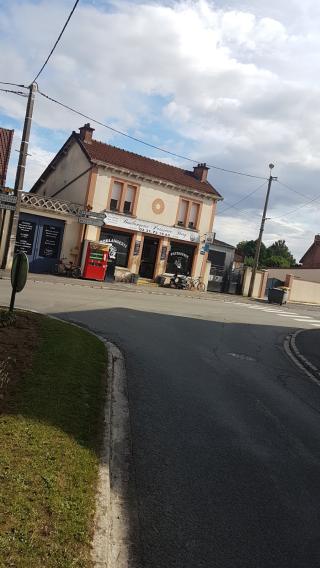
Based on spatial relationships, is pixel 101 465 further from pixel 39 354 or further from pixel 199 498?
pixel 39 354

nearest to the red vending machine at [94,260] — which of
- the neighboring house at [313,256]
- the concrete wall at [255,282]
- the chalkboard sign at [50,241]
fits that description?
the chalkboard sign at [50,241]

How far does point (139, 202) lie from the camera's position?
31344 mm

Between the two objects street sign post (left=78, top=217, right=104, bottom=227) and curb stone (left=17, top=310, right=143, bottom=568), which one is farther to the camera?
street sign post (left=78, top=217, right=104, bottom=227)

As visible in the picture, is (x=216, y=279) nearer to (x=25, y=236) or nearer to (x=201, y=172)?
(x=201, y=172)

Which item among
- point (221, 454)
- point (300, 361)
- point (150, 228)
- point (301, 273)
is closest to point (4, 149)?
point (150, 228)

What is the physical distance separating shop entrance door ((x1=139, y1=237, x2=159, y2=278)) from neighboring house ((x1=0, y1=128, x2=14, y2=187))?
992 centimetres

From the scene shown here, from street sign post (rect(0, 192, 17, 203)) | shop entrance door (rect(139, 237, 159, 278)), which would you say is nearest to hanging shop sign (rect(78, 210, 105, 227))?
street sign post (rect(0, 192, 17, 203))

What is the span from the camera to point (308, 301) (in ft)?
130

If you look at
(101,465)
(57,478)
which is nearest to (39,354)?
(101,465)

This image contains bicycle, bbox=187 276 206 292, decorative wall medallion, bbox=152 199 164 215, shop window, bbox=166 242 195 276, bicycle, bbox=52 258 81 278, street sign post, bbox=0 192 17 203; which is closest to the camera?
street sign post, bbox=0 192 17 203

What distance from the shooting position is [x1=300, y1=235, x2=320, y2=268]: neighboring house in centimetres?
6008

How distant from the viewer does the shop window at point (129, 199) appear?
31.0m

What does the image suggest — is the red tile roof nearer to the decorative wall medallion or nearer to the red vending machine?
the decorative wall medallion

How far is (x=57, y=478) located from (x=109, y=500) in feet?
1.49
